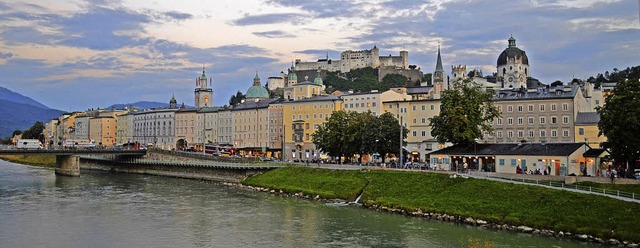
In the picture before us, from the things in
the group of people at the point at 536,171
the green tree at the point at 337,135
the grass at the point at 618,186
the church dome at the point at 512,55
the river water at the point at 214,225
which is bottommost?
the river water at the point at 214,225

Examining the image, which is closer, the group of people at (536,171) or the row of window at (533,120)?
the group of people at (536,171)

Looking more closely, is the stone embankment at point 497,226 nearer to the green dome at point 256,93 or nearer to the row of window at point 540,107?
the row of window at point 540,107

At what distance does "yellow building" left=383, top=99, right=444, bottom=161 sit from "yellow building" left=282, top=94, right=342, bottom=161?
54.0 ft

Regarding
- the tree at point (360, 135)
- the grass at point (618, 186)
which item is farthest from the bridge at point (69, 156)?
the grass at point (618, 186)

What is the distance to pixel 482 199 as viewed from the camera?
50938 millimetres

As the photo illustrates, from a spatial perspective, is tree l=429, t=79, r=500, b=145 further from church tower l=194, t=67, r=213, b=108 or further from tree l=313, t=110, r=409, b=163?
church tower l=194, t=67, r=213, b=108

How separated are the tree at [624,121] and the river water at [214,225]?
1686 cm

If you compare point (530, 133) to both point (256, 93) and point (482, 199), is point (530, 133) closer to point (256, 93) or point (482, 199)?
point (482, 199)

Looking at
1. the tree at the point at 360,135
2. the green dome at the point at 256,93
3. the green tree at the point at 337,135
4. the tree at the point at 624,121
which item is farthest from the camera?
the green dome at the point at 256,93

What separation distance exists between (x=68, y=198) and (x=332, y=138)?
36200 millimetres

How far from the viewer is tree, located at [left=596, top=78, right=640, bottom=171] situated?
51.7 m

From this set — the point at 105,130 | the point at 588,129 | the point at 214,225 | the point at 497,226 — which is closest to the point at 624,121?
the point at 497,226

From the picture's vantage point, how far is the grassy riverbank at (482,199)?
4116 centimetres

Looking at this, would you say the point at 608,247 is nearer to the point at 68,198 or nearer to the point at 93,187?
the point at 68,198
